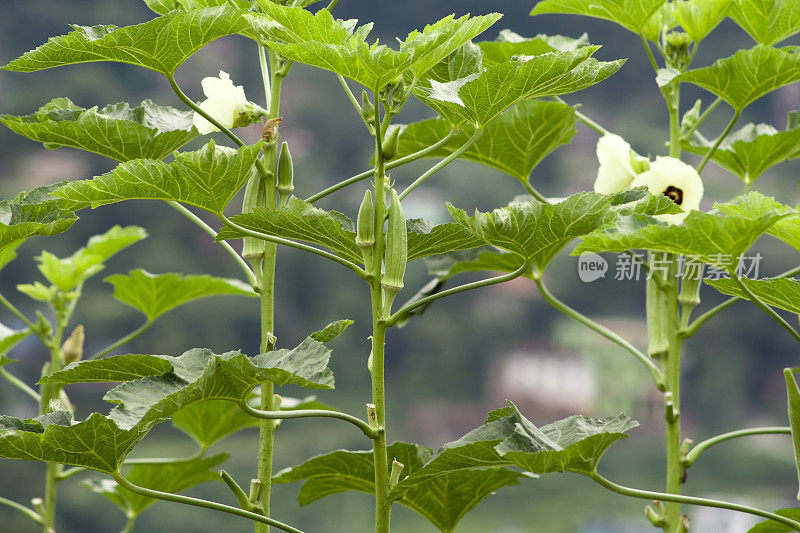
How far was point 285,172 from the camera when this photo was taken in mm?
575

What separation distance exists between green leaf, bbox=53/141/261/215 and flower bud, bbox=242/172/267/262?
0.17 ft

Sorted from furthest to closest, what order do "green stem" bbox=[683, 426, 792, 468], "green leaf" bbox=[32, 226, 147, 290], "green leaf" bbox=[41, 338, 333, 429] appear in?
"green leaf" bbox=[32, 226, 147, 290] → "green stem" bbox=[683, 426, 792, 468] → "green leaf" bbox=[41, 338, 333, 429]

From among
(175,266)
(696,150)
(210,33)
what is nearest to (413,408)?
(175,266)

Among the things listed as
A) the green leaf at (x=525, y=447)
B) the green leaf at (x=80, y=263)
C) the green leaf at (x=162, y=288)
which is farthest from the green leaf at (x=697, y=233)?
the green leaf at (x=80, y=263)

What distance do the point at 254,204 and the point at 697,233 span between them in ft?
0.91

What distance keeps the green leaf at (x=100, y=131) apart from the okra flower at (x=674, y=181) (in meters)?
0.36

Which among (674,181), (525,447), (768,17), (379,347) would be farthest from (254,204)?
(768,17)

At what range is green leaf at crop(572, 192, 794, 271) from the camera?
46 centimetres

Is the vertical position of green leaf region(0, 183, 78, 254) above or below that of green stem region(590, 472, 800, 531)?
above

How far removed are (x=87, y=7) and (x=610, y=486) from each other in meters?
5.25

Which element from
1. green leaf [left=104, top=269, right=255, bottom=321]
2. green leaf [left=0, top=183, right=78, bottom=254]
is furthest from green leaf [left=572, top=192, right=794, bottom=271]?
green leaf [left=104, top=269, right=255, bottom=321]

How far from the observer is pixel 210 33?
20.3 inches

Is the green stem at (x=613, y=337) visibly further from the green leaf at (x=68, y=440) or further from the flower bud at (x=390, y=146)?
the green leaf at (x=68, y=440)

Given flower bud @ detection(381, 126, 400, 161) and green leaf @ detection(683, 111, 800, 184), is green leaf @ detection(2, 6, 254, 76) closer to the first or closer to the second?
flower bud @ detection(381, 126, 400, 161)
